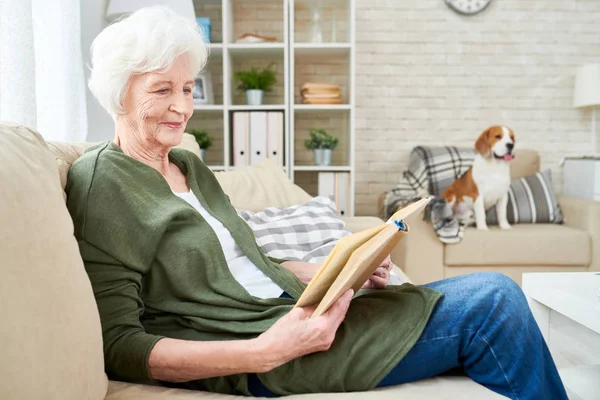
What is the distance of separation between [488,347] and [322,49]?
9.23 ft

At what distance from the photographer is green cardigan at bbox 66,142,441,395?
0.99 meters

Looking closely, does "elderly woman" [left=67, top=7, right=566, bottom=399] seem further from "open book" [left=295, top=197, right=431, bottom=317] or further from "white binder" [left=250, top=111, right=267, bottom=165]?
"white binder" [left=250, top=111, right=267, bottom=165]

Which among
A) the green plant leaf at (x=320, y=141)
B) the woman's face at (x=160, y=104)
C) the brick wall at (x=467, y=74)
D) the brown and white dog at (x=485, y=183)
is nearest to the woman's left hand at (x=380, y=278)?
the woman's face at (x=160, y=104)

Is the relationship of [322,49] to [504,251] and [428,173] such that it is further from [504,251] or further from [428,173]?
[504,251]

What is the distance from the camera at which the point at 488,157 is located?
3.30 m

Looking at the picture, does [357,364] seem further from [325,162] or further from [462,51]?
[462,51]

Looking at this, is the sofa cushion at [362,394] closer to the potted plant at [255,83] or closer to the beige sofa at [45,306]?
the beige sofa at [45,306]

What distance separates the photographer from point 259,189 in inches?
88.7

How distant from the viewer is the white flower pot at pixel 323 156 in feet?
11.7

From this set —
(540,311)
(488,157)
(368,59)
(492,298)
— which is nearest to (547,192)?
(488,157)

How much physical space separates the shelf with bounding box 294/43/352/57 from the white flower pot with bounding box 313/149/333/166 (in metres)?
0.61

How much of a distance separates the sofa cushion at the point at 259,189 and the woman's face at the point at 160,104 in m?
0.93

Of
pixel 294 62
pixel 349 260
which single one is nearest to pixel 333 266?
pixel 349 260

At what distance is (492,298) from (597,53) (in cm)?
356
